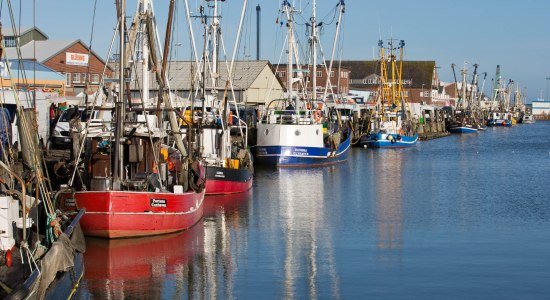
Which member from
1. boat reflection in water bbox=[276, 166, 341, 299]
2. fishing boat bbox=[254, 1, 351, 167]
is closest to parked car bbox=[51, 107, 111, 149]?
boat reflection in water bbox=[276, 166, 341, 299]

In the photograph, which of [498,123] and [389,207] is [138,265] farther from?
[498,123]

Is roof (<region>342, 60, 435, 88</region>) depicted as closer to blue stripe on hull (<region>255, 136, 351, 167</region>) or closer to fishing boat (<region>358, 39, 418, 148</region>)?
fishing boat (<region>358, 39, 418, 148</region>)

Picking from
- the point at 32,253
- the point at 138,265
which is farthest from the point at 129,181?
the point at 32,253

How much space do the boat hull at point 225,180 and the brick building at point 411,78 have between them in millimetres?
112426

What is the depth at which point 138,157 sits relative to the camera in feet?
82.0

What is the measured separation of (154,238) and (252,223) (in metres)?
5.59

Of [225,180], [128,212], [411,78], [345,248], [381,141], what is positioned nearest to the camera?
[128,212]

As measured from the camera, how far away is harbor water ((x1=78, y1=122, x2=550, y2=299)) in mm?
19578

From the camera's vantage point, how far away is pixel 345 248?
24625 millimetres

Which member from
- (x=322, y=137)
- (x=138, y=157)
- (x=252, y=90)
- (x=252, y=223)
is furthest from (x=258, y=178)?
(x=252, y=90)

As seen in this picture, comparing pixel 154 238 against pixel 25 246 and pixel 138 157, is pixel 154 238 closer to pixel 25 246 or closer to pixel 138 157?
pixel 138 157

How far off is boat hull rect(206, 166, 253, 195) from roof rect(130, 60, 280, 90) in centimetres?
3370

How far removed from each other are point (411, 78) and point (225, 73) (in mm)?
90410

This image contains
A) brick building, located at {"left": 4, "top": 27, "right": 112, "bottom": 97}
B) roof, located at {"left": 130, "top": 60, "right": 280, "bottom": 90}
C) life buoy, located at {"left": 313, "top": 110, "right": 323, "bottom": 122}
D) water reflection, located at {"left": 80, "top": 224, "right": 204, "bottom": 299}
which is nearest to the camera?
water reflection, located at {"left": 80, "top": 224, "right": 204, "bottom": 299}
